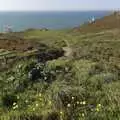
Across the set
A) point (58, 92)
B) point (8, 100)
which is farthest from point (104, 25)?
point (58, 92)

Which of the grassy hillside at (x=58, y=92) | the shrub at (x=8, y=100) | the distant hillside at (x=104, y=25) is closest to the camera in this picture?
the grassy hillside at (x=58, y=92)

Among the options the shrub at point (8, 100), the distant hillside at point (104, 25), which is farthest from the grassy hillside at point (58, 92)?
the distant hillside at point (104, 25)

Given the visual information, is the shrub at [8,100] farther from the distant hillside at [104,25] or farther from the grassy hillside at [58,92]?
the distant hillside at [104,25]

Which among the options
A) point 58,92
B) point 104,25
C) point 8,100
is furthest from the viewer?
point 104,25

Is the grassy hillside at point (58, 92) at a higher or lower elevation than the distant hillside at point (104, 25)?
higher

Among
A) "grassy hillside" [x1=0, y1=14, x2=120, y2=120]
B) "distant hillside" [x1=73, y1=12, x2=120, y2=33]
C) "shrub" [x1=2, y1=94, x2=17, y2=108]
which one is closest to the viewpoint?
"grassy hillside" [x1=0, y1=14, x2=120, y2=120]

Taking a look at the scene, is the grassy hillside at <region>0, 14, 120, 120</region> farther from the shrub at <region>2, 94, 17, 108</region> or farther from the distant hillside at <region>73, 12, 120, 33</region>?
the distant hillside at <region>73, 12, 120, 33</region>

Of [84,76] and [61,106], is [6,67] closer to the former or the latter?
[84,76]

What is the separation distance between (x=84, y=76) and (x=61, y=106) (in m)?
4.98

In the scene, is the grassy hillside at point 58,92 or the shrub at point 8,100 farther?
the shrub at point 8,100

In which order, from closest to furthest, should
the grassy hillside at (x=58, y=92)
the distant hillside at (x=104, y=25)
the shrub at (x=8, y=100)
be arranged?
1. the grassy hillside at (x=58, y=92)
2. the shrub at (x=8, y=100)
3. the distant hillside at (x=104, y=25)

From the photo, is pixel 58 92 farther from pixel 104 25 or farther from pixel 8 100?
pixel 104 25

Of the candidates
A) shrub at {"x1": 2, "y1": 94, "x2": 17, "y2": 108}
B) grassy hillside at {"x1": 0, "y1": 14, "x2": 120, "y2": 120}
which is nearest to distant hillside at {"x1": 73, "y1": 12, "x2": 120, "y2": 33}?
grassy hillside at {"x1": 0, "y1": 14, "x2": 120, "y2": 120}

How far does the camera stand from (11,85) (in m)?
13.0
